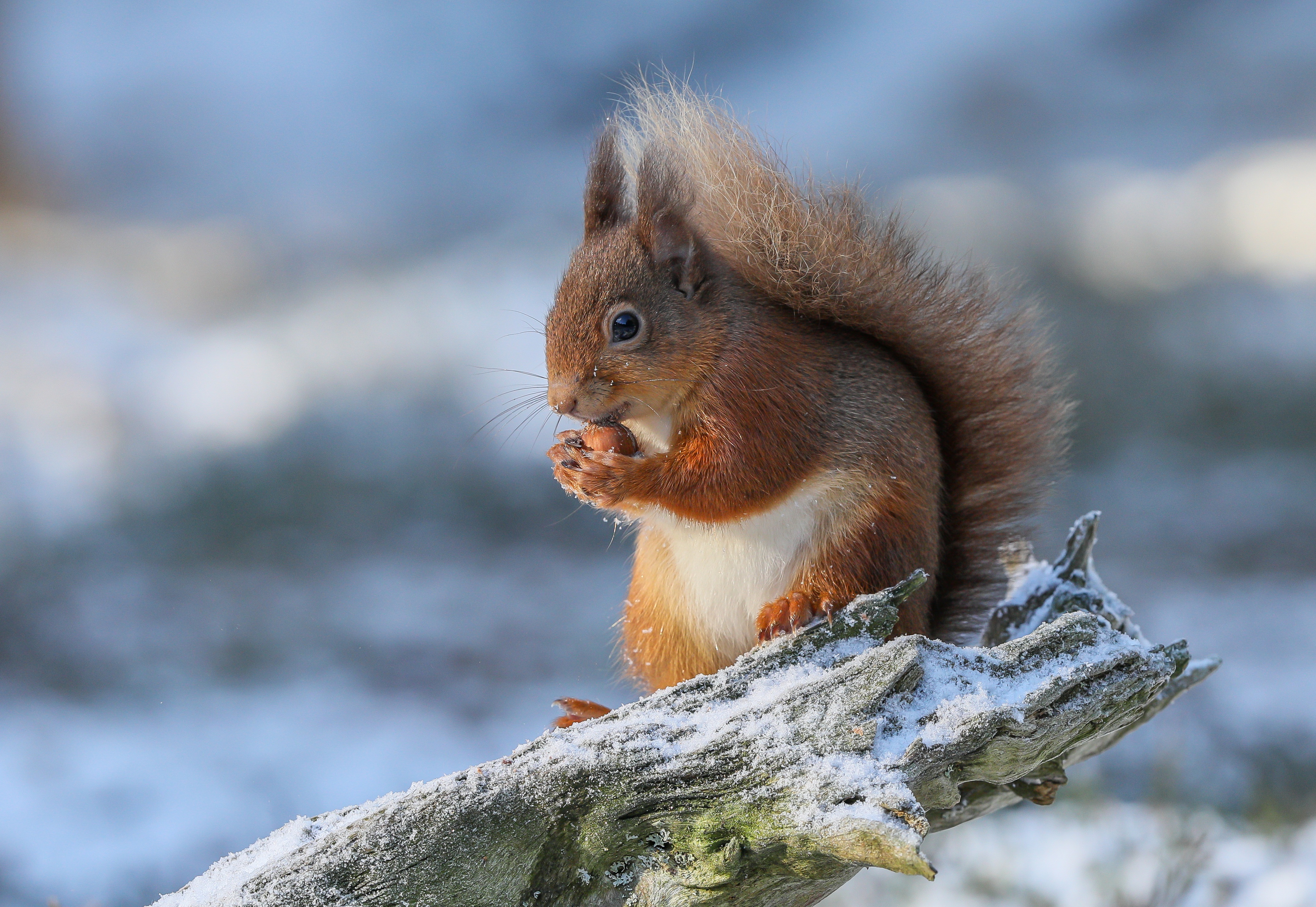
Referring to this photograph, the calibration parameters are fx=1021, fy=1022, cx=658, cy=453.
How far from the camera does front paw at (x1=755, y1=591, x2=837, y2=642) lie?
4.06 ft

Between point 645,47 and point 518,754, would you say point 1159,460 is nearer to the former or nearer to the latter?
point 645,47

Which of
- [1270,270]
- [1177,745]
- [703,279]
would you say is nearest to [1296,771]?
[1177,745]

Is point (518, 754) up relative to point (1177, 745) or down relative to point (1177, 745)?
down

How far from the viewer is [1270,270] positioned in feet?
14.0

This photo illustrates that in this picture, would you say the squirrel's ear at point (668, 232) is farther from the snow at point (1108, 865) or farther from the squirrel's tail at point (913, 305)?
the snow at point (1108, 865)

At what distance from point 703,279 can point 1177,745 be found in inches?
89.9

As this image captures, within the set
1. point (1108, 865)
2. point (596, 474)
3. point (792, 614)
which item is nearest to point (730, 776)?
point (792, 614)

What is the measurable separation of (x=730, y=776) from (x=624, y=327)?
563 millimetres

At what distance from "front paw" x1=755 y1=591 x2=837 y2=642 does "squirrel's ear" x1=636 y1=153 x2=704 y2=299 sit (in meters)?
0.41

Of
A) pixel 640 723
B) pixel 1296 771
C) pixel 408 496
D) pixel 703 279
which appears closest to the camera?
pixel 640 723

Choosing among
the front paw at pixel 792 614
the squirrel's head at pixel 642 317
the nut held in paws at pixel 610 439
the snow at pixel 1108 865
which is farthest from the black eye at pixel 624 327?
the snow at pixel 1108 865

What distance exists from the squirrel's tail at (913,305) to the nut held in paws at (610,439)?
27 centimetres

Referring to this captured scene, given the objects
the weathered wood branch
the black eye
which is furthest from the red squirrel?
the weathered wood branch

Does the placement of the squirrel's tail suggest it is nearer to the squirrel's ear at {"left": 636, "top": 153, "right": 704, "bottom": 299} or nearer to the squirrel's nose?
the squirrel's ear at {"left": 636, "top": 153, "right": 704, "bottom": 299}
